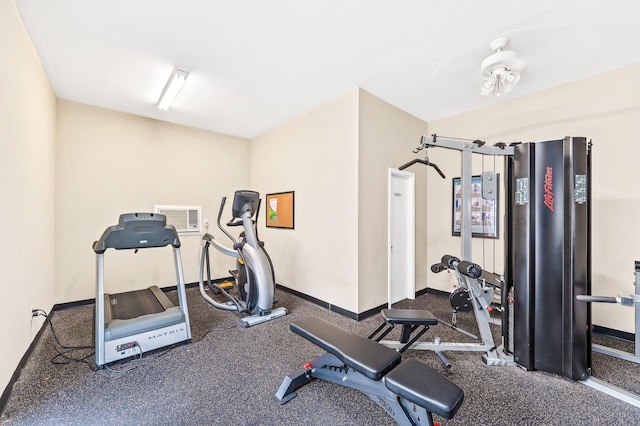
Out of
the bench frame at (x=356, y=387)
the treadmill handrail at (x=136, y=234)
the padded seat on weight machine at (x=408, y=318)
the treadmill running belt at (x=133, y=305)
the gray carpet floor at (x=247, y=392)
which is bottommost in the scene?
the gray carpet floor at (x=247, y=392)

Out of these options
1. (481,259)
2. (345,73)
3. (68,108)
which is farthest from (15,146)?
(481,259)

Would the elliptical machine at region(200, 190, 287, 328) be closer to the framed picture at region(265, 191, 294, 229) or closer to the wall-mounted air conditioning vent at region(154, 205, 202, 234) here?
the framed picture at region(265, 191, 294, 229)

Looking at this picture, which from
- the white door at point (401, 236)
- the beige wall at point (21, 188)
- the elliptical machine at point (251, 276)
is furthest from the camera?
the white door at point (401, 236)

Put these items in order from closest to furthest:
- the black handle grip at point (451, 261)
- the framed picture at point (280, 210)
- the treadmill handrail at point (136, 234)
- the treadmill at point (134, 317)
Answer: the treadmill at point (134, 317) → the treadmill handrail at point (136, 234) → the black handle grip at point (451, 261) → the framed picture at point (280, 210)

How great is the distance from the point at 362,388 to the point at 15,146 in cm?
319

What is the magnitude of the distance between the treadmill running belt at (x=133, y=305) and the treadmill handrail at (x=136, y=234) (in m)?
0.83

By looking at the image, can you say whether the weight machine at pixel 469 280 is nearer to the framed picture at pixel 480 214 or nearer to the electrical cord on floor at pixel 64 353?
the framed picture at pixel 480 214

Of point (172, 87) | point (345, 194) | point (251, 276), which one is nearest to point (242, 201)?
point (251, 276)

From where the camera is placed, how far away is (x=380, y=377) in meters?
1.53

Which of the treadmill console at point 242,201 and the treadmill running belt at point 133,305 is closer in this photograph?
the treadmill running belt at point 133,305

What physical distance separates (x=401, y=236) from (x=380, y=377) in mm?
2757

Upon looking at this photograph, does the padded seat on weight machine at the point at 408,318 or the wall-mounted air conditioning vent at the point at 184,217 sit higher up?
the wall-mounted air conditioning vent at the point at 184,217

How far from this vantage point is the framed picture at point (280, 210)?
4461 mm

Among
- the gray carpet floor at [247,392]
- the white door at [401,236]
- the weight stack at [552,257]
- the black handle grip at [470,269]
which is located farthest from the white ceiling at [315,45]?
the gray carpet floor at [247,392]
